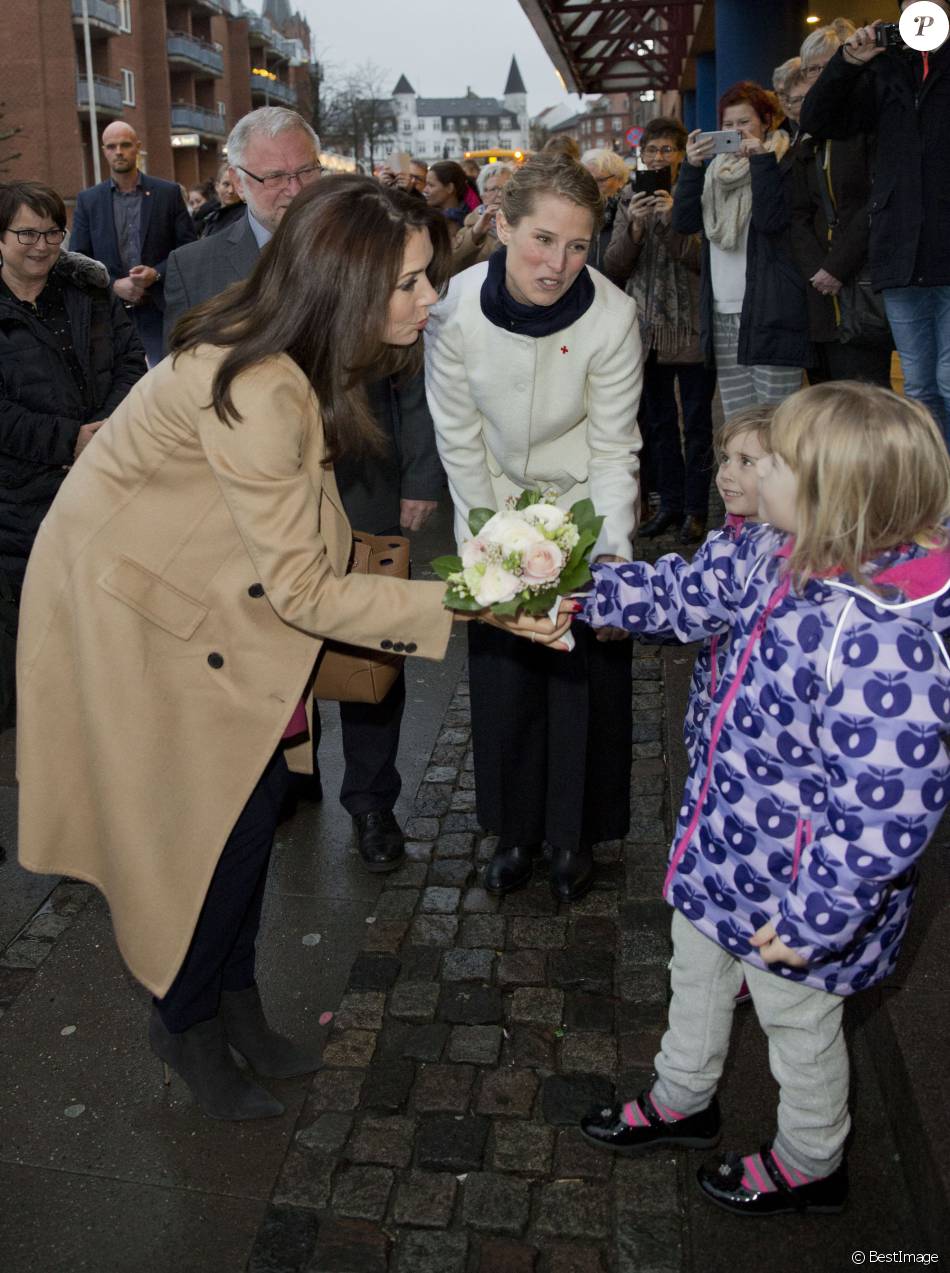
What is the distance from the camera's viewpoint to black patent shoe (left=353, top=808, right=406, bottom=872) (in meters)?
4.38

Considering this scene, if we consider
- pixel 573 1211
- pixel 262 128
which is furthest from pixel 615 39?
pixel 573 1211

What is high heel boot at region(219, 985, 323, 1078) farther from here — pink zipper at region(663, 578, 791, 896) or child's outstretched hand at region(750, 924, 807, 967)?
child's outstretched hand at region(750, 924, 807, 967)

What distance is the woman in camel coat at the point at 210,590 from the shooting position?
2674mm

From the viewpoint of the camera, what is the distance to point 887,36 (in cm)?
532

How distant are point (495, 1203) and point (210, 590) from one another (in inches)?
59.9

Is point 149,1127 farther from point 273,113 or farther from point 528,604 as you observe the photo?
point 273,113

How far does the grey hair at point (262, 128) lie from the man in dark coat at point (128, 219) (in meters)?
4.78

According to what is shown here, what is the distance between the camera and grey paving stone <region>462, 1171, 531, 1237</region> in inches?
187

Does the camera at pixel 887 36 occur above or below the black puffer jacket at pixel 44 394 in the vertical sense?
above

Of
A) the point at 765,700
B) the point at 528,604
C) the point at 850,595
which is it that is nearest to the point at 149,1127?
the point at 528,604

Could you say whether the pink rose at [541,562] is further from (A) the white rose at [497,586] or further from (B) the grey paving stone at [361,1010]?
(B) the grey paving stone at [361,1010]

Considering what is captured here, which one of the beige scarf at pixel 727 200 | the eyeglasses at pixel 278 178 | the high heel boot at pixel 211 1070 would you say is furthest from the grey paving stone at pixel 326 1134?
the beige scarf at pixel 727 200

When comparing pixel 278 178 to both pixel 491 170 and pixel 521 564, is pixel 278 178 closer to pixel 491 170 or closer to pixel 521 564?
pixel 521 564

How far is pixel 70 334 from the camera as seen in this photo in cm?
520
